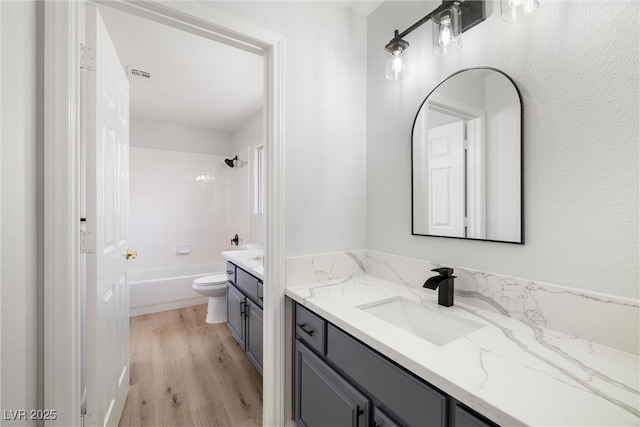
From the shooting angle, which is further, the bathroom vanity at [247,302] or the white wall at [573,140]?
the bathroom vanity at [247,302]

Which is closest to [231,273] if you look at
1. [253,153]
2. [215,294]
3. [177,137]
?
[215,294]

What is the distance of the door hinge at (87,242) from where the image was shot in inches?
43.3

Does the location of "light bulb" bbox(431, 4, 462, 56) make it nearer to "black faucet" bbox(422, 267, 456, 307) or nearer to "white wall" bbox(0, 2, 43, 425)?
"black faucet" bbox(422, 267, 456, 307)

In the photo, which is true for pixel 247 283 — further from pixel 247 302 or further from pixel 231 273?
pixel 231 273

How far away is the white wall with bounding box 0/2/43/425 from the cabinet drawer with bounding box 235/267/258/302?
42.3 inches

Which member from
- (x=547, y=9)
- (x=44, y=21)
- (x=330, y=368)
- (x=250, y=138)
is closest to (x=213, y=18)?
(x=44, y=21)

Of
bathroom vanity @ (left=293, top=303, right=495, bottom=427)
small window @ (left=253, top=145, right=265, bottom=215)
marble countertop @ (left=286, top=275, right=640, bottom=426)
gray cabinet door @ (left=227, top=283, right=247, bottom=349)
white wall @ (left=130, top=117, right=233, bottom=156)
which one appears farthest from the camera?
white wall @ (left=130, top=117, right=233, bottom=156)

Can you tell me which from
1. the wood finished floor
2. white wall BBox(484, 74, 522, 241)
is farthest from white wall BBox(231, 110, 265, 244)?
white wall BBox(484, 74, 522, 241)

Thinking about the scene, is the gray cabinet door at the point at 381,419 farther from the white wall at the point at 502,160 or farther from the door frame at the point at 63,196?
the door frame at the point at 63,196

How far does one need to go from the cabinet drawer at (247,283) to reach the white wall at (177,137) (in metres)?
2.65

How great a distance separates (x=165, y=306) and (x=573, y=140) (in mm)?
4020

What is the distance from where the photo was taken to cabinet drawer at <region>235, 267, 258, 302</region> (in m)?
1.92

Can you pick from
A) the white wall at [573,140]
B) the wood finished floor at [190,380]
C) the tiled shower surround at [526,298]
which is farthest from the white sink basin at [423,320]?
the wood finished floor at [190,380]

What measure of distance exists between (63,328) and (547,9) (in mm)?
2090
